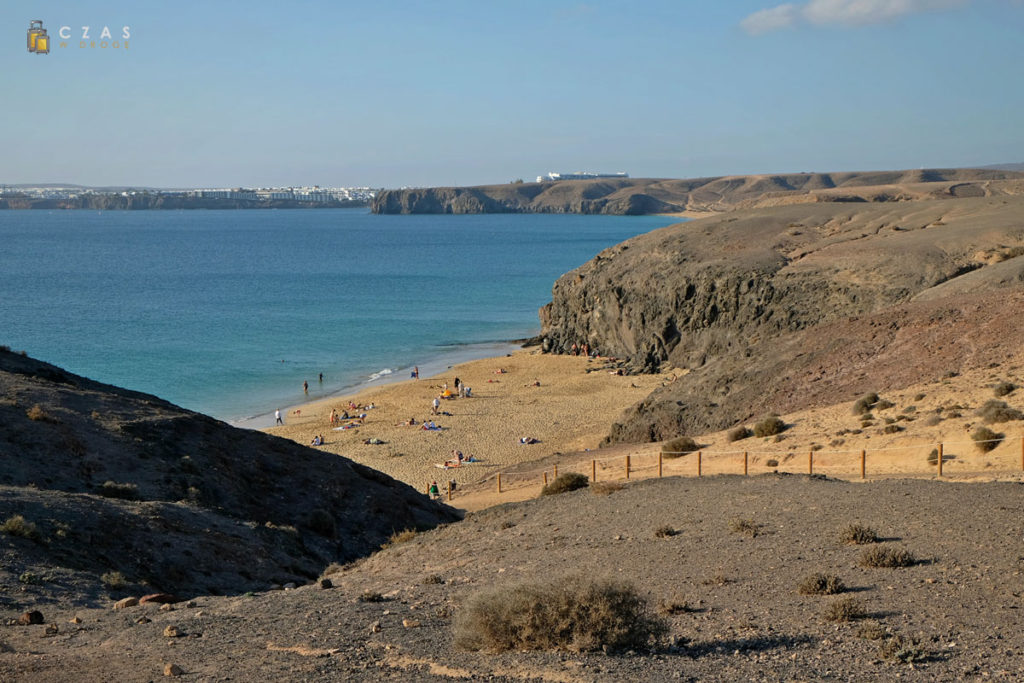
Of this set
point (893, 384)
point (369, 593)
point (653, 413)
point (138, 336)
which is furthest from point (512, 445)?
point (138, 336)

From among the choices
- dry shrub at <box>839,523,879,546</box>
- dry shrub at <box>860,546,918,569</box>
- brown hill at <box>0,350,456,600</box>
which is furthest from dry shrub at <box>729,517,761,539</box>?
brown hill at <box>0,350,456,600</box>

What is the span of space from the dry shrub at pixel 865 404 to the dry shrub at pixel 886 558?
16.4 metres

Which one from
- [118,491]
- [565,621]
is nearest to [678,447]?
[118,491]

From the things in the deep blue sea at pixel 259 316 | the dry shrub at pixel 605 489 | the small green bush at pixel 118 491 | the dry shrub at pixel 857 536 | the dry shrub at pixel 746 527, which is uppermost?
the dry shrub at pixel 857 536

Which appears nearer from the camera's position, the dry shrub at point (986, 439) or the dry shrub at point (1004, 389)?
the dry shrub at point (986, 439)

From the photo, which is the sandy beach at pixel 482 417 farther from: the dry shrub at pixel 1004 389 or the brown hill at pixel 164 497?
the dry shrub at pixel 1004 389

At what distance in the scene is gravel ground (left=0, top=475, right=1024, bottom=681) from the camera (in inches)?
397

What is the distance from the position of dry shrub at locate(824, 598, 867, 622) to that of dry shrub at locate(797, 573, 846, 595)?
981 millimetres

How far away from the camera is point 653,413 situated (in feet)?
125

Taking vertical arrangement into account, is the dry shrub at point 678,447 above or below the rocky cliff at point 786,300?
below

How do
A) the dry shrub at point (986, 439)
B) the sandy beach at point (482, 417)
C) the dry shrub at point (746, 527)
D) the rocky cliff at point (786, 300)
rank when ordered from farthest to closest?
the sandy beach at point (482, 417) < the rocky cliff at point (786, 300) < the dry shrub at point (986, 439) < the dry shrub at point (746, 527)

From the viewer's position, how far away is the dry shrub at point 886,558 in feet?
43.5

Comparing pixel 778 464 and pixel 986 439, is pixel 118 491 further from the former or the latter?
pixel 986 439

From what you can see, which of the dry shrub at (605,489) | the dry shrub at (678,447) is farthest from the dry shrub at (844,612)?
the dry shrub at (678,447)
